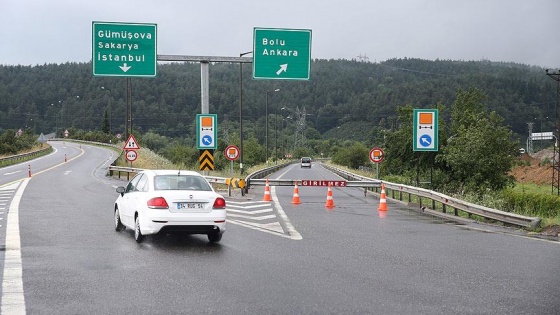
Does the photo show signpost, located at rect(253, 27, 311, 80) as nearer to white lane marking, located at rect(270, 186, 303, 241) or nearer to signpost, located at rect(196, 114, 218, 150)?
signpost, located at rect(196, 114, 218, 150)

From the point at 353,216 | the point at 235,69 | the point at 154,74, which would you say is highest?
the point at 235,69

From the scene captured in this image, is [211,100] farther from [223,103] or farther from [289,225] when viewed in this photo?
[289,225]

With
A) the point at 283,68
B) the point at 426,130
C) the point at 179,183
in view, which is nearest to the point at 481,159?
the point at 426,130

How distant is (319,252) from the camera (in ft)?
38.0

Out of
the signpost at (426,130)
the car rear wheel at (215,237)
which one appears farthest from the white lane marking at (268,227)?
the signpost at (426,130)

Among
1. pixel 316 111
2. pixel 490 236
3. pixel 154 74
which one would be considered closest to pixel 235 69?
pixel 316 111

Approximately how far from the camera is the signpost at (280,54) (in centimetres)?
2684

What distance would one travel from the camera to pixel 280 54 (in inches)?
1060

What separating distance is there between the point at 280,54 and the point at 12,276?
19.3 m

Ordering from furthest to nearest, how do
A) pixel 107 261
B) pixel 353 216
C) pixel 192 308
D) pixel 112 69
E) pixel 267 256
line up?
pixel 112 69 → pixel 353 216 → pixel 267 256 → pixel 107 261 → pixel 192 308

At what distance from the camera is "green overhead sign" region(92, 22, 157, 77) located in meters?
26.1

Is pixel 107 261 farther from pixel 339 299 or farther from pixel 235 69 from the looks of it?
pixel 235 69

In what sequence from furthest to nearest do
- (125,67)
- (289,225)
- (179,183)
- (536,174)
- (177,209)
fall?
1. (536,174)
2. (125,67)
3. (289,225)
4. (179,183)
5. (177,209)

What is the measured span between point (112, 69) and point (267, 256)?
1728cm
